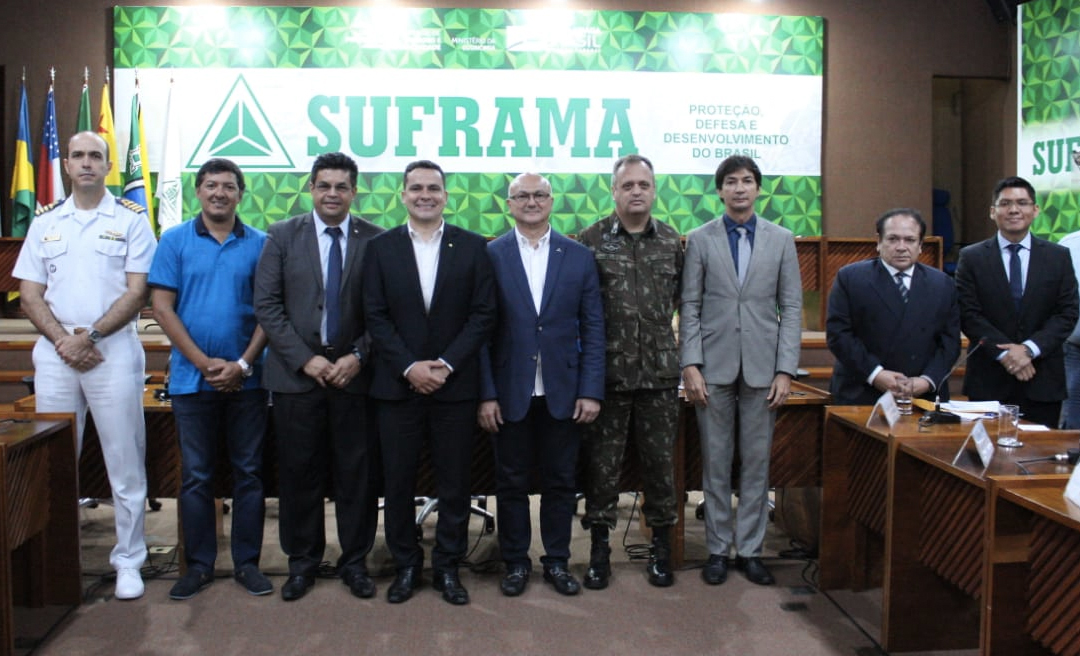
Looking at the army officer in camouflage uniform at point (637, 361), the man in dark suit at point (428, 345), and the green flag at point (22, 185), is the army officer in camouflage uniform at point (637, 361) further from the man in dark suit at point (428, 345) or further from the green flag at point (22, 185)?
the green flag at point (22, 185)

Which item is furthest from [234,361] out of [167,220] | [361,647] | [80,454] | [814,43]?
[814,43]

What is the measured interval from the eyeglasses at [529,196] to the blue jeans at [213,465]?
3.83ft

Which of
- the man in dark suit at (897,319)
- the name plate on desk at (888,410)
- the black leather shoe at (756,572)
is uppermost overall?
the man in dark suit at (897,319)

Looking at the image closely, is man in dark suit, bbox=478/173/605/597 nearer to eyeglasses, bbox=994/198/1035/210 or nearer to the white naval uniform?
the white naval uniform

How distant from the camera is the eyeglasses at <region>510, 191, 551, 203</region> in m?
2.99

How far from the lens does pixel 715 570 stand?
320 centimetres

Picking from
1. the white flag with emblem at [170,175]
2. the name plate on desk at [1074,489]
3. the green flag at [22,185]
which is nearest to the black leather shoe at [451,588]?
the name plate on desk at [1074,489]

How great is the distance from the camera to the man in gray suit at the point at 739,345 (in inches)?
124

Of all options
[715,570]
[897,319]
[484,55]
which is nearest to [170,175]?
[484,55]

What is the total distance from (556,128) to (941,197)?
4407 millimetres

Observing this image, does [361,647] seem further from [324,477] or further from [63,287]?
[63,287]

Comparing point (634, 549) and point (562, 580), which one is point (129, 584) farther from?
point (634, 549)

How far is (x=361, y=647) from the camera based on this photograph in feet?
8.62

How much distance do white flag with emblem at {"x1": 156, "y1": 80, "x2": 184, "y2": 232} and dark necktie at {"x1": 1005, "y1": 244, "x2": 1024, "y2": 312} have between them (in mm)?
5775
